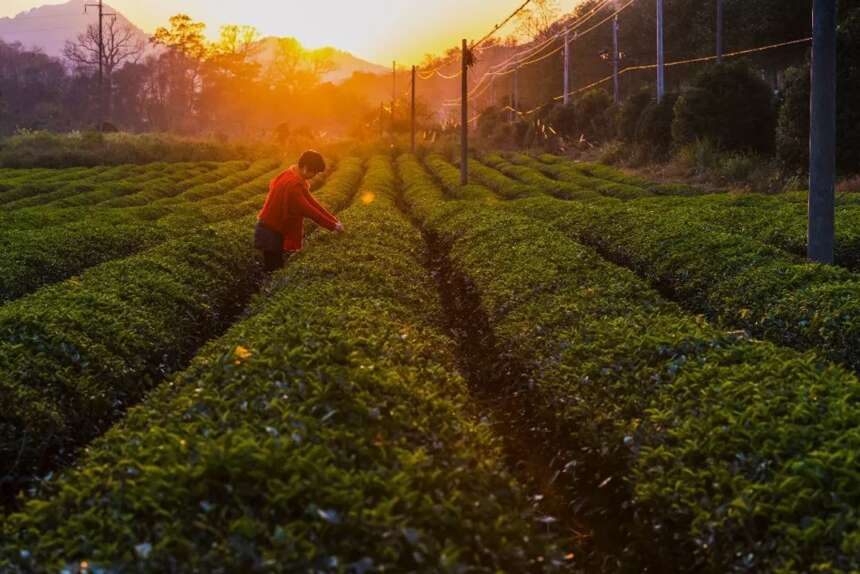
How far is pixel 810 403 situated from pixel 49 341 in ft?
20.2

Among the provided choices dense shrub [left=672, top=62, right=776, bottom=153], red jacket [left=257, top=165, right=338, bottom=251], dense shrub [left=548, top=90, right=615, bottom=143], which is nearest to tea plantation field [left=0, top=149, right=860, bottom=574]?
red jacket [left=257, top=165, right=338, bottom=251]

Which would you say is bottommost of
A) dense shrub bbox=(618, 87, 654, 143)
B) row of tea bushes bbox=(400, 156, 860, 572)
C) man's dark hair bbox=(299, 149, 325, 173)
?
row of tea bushes bbox=(400, 156, 860, 572)

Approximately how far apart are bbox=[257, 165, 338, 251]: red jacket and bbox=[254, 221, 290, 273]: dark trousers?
0.24ft

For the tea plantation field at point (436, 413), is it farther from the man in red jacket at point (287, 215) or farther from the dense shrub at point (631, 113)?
the dense shrub at point (631, 113)

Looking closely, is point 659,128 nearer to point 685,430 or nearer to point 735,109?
point 735,109

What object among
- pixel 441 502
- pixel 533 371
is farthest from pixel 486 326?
pixel 441 502

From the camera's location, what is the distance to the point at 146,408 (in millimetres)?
5461

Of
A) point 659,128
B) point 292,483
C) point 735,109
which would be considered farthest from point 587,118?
point 292,483

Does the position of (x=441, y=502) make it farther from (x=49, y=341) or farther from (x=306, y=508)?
(x=49, y=341)

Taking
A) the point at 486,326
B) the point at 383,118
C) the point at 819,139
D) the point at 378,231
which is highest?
the point at 383,118

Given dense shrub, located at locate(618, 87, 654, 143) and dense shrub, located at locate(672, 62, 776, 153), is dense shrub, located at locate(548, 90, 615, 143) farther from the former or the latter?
dense shrub, located at locate(672, 62, 776, 153)

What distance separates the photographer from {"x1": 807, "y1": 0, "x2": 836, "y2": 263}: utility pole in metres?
10.5

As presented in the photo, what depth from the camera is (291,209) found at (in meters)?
12.5

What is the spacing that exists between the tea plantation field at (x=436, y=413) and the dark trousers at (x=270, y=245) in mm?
618
